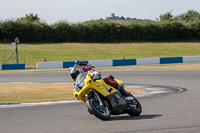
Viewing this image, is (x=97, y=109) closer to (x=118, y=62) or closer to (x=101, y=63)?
(x=101, y=63)

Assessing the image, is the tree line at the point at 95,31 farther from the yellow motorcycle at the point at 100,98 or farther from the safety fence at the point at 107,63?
the yellow motorcycle at the point at 100,98

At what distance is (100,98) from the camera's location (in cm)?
807

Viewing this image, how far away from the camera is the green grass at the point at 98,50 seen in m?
51.2

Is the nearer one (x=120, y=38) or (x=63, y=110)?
(x=63, y=110)

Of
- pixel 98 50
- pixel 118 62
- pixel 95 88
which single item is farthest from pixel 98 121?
pixel 98 50

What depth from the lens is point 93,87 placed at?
7.92 metres

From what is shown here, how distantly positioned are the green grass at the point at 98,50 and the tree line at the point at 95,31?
124 inches

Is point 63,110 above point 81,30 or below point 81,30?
below

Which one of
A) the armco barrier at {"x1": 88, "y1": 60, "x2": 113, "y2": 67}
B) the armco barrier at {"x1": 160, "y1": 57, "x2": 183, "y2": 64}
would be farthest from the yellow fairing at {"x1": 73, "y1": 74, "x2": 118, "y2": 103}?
the armco barrier at {"x1": 160, "y1": 57, "x2": 183, "y2": 64}

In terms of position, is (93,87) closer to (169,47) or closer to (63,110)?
(63,110)

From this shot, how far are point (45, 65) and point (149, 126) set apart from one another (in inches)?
1214

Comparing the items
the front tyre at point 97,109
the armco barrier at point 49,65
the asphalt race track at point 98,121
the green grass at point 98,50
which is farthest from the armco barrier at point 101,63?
the front tyre at point 97,109

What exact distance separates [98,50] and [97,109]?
5037 centimetres

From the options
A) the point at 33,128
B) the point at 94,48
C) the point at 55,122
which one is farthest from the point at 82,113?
the point at 94,48
